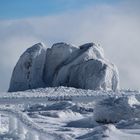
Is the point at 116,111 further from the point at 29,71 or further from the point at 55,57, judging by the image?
the point at 55,57

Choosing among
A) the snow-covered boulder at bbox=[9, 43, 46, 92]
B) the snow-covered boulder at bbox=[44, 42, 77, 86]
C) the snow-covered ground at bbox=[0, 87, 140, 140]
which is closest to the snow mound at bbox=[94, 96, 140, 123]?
the snow-covered ground at bbox=[0, 87, 140, 140]

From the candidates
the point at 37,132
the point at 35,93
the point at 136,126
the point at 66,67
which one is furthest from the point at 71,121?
the point at 66,67

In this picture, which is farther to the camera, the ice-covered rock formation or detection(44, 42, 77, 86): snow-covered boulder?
detection(44, 42, 77, 86): snow-covered boulder

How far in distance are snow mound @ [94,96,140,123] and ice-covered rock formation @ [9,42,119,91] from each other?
18.1 m

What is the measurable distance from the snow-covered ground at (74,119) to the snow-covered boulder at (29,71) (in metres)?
4.51

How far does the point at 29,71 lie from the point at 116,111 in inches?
821

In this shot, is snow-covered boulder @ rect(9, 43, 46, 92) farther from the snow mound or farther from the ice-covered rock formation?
the snow mound

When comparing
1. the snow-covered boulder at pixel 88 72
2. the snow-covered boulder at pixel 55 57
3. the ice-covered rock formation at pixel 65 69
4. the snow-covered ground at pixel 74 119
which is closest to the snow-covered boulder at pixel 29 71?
the ice-covered rock formation at pixel 65 69

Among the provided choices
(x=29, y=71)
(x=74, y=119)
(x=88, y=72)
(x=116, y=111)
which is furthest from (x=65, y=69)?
(x=116, y=111)

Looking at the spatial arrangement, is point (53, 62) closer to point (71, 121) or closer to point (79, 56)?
point (79, 56)

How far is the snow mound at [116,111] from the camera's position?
18297mm

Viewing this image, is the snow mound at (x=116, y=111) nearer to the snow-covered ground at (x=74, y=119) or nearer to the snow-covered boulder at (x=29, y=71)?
the snow-covered ground at (x=74, y=119)

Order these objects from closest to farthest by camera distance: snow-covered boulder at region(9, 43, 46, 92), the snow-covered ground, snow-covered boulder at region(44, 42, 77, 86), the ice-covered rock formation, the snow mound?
the snow-covered ground, the snow mound, the ice-covered rock formation, snow-covered boulder at region(9, 43, 46, 92), snow-covered boulder at region(44, 42, 77, 86)

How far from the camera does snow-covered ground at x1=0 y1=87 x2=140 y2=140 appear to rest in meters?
12.1
